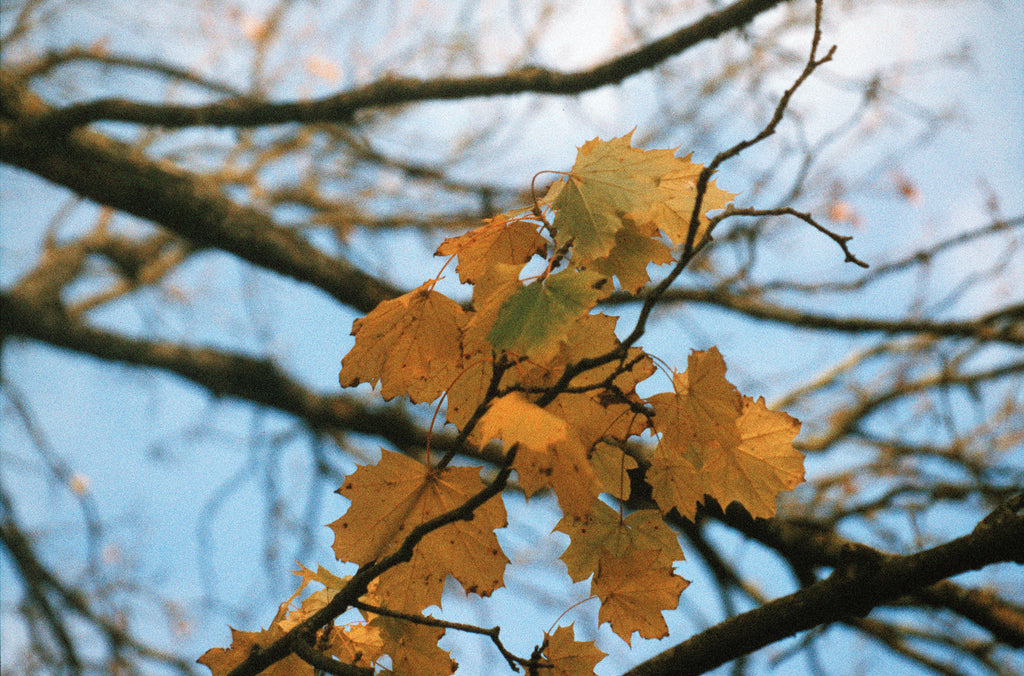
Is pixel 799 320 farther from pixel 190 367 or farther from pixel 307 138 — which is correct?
pixel 307 138

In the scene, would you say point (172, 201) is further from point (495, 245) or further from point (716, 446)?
point (716, 446)

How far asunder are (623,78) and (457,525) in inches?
56.9

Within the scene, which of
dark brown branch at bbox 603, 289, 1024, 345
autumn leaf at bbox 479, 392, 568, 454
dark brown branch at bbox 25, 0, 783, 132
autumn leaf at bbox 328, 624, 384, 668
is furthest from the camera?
dark brown branch at bbox 603, 289, 1024, 345

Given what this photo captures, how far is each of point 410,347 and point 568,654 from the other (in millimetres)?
389

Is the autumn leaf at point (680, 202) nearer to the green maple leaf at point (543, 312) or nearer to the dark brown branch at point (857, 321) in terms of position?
the green maple leaf at point (543, 312)

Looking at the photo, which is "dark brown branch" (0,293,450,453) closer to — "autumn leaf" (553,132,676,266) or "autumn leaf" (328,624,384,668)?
"autumn leaf" (328,624,384,668)

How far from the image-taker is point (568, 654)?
689 millimetres

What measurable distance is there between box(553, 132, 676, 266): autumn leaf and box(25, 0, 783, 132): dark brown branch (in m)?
1.12

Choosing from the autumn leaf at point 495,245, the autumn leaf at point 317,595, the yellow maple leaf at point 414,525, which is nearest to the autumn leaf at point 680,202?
the autumn leaf at point 495,245

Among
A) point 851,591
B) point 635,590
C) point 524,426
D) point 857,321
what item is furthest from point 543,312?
point 857,321

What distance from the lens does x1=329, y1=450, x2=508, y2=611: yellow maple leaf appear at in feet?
2.19

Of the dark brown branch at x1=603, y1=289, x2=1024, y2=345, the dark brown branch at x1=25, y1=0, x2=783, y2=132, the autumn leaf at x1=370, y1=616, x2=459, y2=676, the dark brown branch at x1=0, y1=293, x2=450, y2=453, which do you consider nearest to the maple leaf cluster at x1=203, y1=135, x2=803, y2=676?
the autumn leaf at x1=370, y1=616, x2=459, y2=676

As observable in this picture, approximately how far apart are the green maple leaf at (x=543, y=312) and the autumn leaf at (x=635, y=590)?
0.31 m

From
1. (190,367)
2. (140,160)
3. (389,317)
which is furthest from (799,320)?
(190,367)
